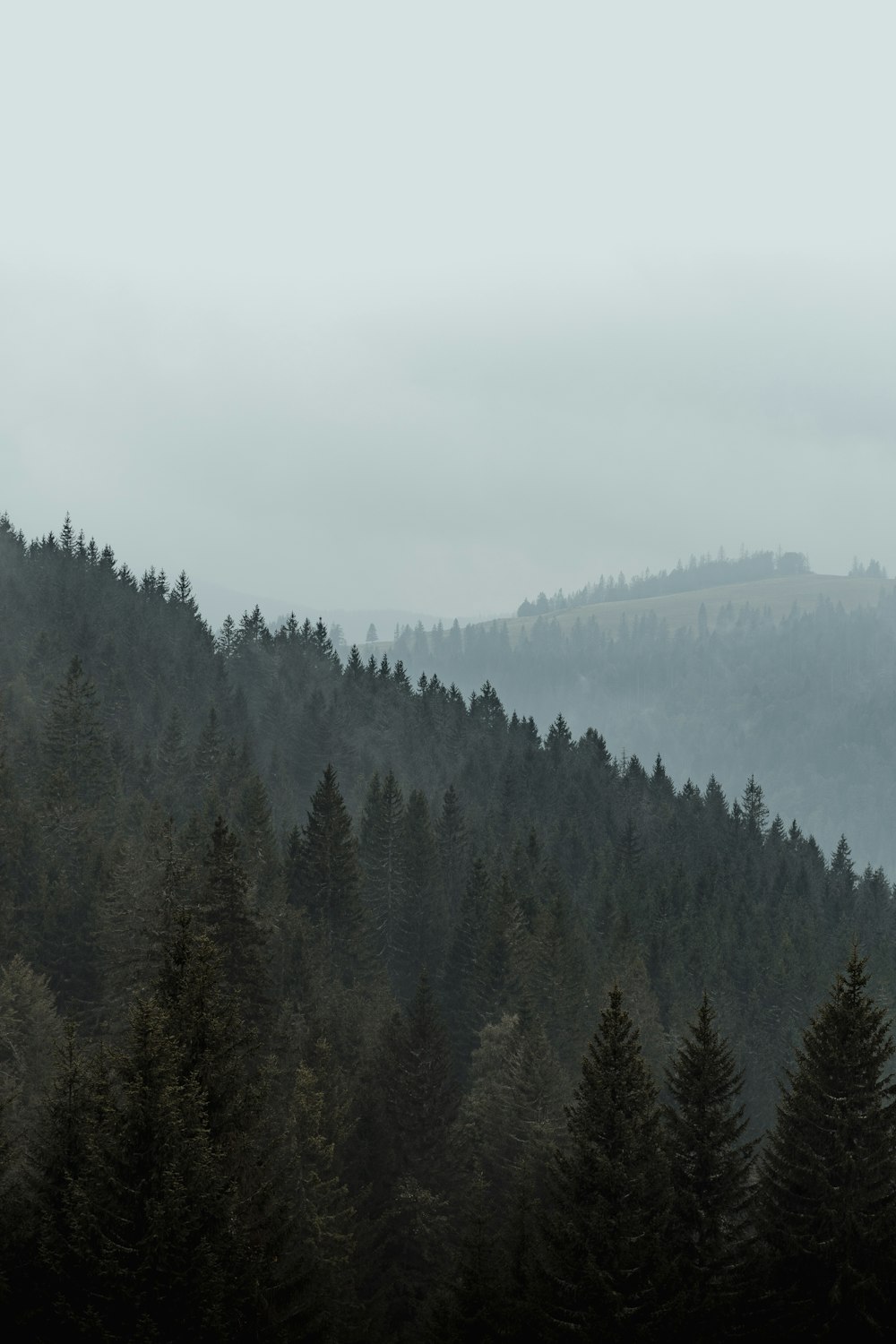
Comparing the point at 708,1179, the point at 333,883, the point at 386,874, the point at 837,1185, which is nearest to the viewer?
the point at 837,1185

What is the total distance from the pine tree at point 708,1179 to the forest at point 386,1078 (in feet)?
0.25

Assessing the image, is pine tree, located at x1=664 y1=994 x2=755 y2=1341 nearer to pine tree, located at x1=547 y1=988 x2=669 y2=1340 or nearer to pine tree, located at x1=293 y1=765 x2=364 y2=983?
pine tree, located at x1=547 y1=988 x2=669 y2=1340

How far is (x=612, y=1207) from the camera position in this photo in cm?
2747

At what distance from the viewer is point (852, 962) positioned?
93.0 ft

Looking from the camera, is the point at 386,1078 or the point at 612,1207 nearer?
the point at 612,1207

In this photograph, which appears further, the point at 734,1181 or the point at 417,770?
the point at 417,770

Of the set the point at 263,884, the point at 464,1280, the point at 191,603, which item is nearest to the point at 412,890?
the point at 263,884

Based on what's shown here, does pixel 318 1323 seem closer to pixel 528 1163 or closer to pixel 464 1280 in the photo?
pixel 464 1280

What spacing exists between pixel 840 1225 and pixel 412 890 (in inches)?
2154

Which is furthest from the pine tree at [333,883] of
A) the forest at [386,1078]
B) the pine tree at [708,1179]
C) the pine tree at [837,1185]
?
the pine tree at [837,1185]

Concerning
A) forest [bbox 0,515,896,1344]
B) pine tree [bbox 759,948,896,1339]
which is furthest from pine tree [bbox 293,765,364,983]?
pine tree [bbox 759,948,896,1339]

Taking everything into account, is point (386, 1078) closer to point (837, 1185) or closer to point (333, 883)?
point (333, 883)

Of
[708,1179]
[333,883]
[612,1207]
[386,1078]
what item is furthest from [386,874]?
[612,1207]

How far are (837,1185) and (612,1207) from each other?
5954mm
